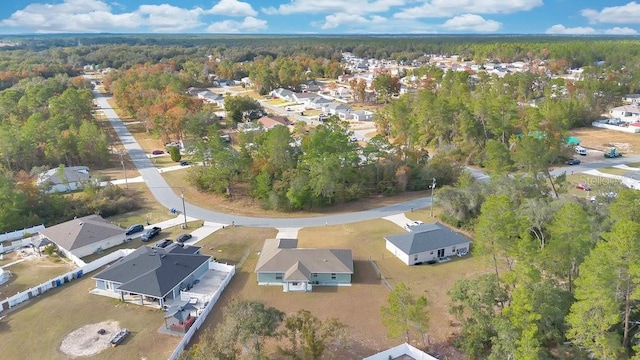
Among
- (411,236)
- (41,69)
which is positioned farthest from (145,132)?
(41,69)

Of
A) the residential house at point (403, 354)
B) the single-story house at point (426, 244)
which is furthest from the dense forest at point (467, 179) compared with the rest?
the single-story house at point (426, 244)

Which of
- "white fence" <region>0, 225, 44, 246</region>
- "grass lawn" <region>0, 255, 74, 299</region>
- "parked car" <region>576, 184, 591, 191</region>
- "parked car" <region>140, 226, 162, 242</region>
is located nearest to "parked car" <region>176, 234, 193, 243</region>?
"parked car" <region>140, 226, 162, 242</region>

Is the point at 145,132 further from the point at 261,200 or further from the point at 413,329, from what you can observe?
the point at 413,329

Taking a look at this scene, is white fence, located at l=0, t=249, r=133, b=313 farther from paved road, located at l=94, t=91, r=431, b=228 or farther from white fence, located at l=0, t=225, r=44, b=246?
white fence, located at l=0, t=225, r=44, b=246

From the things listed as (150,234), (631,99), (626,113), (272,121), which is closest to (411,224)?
(150,234)

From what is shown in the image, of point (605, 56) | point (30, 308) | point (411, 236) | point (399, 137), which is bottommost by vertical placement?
point (30, 308)
